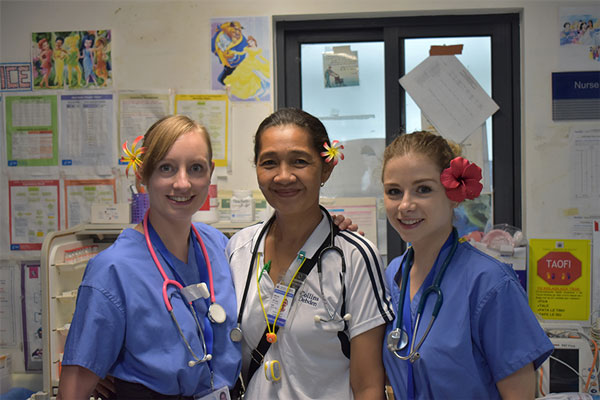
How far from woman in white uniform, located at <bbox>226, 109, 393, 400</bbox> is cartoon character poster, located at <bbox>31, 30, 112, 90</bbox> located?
5.27 feet

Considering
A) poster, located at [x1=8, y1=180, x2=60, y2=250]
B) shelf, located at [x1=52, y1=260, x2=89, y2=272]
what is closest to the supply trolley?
shelf, located at [x1=52, y1=260, x2=89, y2=272]

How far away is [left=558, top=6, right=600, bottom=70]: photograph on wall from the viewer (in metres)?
2.45

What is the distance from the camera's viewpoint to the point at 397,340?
1.35 meters

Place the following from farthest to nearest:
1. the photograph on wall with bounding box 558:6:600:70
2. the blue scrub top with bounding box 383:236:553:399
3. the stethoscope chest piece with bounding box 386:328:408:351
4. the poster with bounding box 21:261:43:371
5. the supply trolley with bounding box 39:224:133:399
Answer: the poster with bounding box 21:261:43:371
the photograph on wall with bounding box 558:6:600:70
the supply trolley with bounding box 39:224:133:399
the stethoscope chest piece with bounding box 386:328:408:351
the blue scrub top with bounding box 383:236:553:399

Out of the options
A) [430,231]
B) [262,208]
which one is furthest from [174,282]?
[262,208]

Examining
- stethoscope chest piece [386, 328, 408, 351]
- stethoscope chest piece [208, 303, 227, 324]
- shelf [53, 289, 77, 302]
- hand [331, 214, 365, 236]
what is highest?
hand [331, 214, 365, 236]

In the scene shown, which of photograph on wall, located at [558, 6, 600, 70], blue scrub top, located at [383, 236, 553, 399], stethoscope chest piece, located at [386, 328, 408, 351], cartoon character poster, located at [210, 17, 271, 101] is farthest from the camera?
cartoon character poster, located at [210, 17, 271, 101]

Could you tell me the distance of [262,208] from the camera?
2547mm

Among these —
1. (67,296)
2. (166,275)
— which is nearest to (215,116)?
(67,296)

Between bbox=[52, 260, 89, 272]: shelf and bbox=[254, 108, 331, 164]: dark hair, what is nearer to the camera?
bbox=[254, 108, 331, 164]: dark hair

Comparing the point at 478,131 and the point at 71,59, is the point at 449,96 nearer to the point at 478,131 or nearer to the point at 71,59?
the point at 478,131

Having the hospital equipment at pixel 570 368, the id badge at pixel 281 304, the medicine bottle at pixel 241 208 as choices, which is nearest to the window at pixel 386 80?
the medicine bottle at pixel 241 208

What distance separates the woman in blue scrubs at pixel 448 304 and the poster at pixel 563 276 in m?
1.34

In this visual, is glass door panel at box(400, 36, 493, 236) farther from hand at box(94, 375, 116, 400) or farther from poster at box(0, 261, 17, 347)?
poster at box(0, 261, 17, 347)
